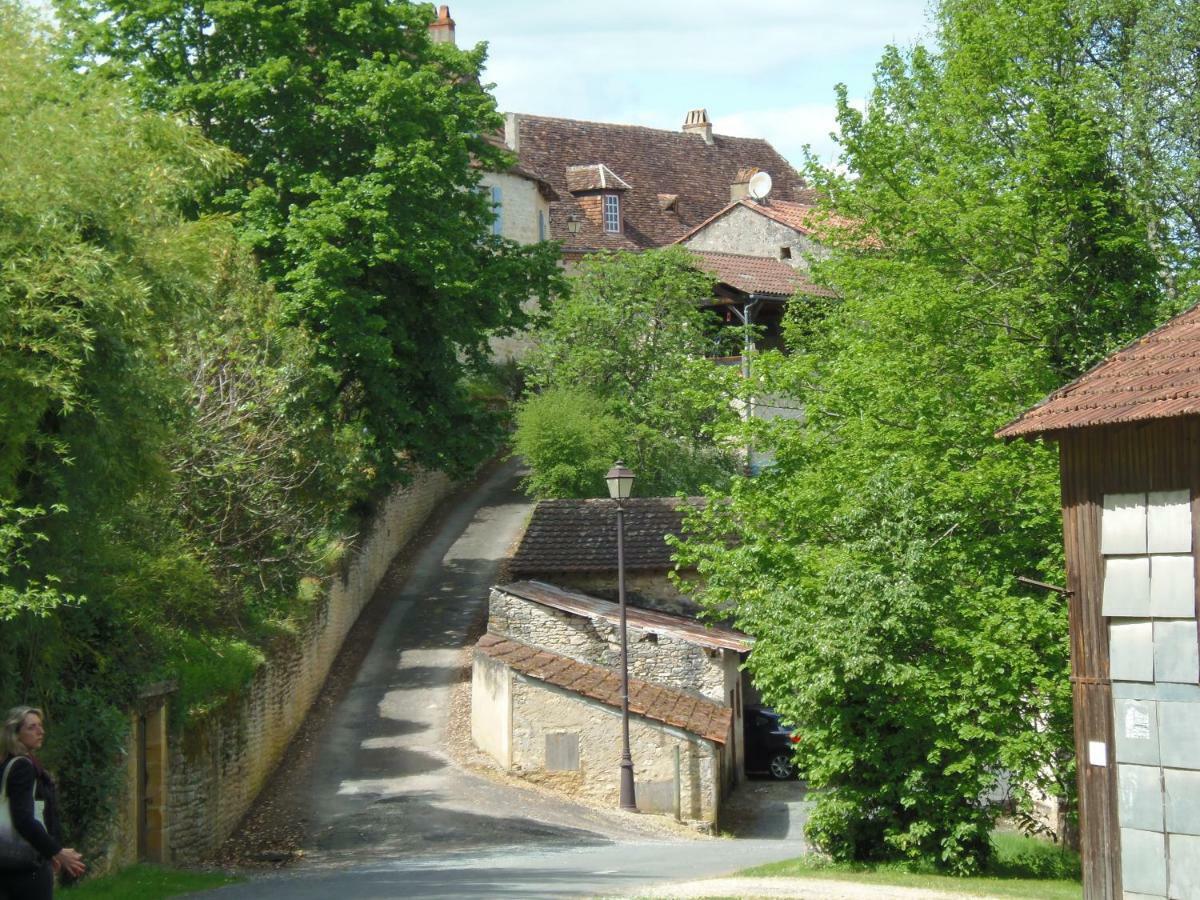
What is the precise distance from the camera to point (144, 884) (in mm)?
15859

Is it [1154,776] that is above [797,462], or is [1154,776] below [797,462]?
below

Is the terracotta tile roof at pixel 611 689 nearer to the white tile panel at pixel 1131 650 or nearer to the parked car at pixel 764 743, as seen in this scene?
the parked car at pixel 764 743

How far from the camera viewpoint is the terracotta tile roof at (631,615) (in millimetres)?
27000

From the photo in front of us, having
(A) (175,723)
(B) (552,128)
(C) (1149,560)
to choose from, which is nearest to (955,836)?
(C) (1149,560)

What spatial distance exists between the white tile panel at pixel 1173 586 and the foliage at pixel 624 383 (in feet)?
66.9

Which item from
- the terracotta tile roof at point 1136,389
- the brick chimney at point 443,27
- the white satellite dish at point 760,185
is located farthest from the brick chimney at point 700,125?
the terracotta tile roof at point 1136,389

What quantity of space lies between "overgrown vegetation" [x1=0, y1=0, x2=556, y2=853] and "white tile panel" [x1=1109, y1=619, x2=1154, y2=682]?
33.3ft

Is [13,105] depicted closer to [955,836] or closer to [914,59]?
[955,836]

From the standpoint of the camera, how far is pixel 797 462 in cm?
2247

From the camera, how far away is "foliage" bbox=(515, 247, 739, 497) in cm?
3694

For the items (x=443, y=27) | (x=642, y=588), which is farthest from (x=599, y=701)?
(x=443, y=27)

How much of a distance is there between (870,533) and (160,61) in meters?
18.9

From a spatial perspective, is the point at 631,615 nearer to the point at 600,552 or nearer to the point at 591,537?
the point at 600,552

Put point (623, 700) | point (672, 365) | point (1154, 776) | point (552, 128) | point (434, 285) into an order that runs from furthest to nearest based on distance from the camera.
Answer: point (552, 128)
point (672, 365)
point (434, 285)
point (623, 700)
point (1154, 776)
